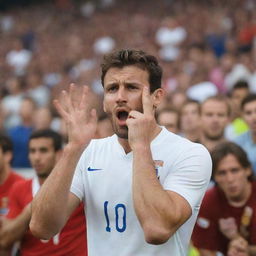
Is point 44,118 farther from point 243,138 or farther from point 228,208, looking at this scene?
point 228,208

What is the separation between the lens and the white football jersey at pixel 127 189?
422 centimetres

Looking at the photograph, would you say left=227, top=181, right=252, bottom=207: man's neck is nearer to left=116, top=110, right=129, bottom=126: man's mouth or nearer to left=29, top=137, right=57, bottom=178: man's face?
left=29, top=137, right=57, bottom=178: man's face

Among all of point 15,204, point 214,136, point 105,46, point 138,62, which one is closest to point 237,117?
point 214,136

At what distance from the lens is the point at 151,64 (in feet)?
14.3

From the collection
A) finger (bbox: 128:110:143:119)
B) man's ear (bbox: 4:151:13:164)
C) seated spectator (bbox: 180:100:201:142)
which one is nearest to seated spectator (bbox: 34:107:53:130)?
seated spectator (bbox: 180:100:201:142)

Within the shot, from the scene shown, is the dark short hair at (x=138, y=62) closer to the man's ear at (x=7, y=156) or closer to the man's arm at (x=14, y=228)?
the man's arm at (x=14, y=228)

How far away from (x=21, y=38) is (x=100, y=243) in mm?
21314

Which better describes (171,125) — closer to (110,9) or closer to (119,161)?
(119,161)

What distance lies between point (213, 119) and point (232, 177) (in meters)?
2.67

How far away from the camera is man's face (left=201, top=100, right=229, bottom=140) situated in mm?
8773

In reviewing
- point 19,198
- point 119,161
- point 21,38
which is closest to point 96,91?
point 21,38

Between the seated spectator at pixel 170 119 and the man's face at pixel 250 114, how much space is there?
105cm

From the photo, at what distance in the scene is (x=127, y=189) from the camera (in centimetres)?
431

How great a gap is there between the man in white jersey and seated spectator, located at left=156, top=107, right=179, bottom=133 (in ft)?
16.1
